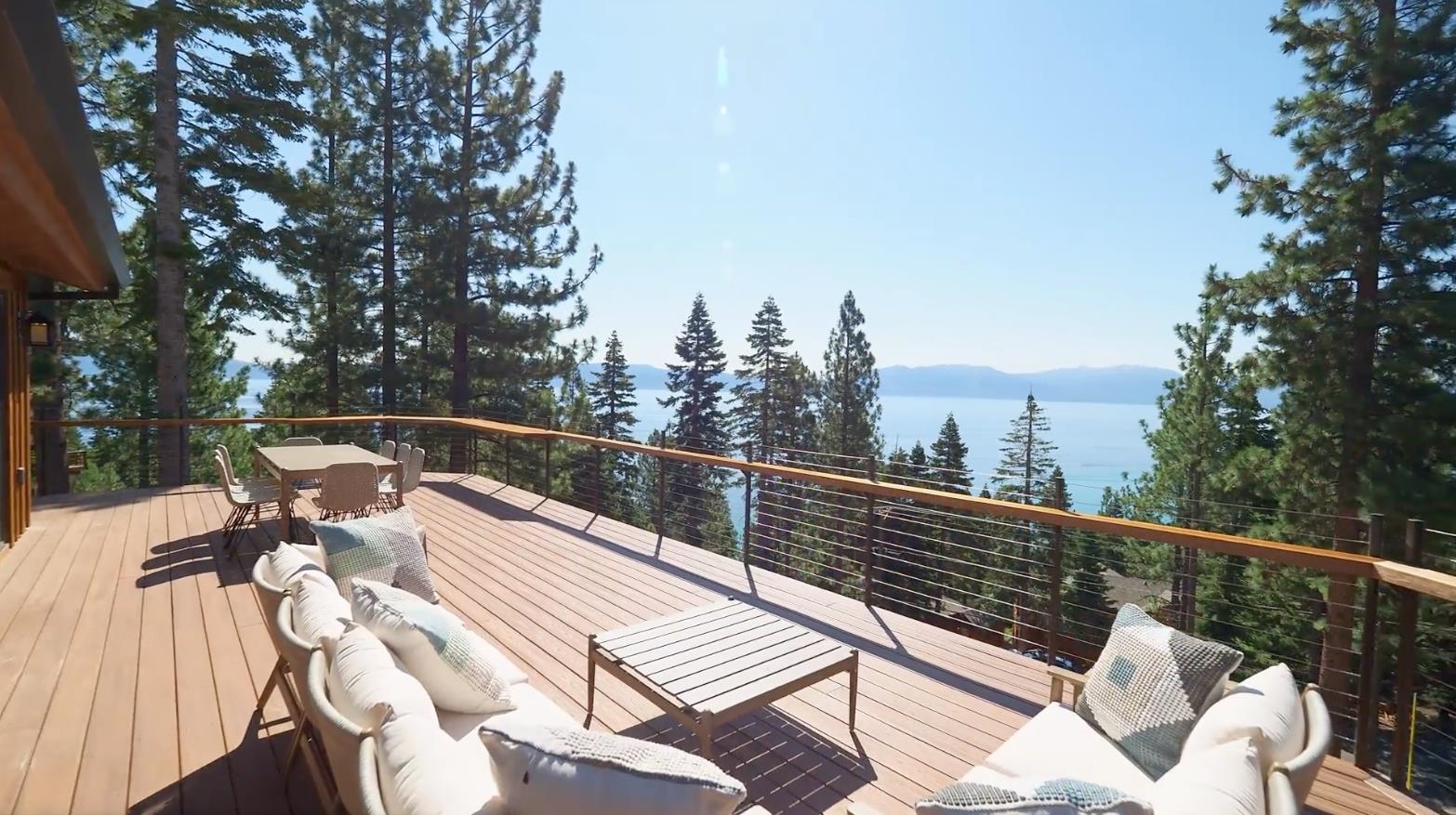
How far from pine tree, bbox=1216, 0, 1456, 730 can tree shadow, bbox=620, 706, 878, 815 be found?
8265mm

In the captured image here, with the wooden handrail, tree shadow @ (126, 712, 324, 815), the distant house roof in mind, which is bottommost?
tree shadow @ (126, 712, 324, 815)

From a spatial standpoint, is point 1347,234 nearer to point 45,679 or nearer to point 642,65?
point 642,65

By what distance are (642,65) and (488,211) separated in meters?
5.56

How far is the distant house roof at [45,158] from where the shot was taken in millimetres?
1908

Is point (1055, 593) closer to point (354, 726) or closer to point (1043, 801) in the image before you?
point (1043, 801)

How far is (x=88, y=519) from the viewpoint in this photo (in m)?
6.04

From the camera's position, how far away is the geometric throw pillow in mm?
1809

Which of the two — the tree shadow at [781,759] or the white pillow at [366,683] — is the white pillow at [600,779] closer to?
the white pillow at [366,683]

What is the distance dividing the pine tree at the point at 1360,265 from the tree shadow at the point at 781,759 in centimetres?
827

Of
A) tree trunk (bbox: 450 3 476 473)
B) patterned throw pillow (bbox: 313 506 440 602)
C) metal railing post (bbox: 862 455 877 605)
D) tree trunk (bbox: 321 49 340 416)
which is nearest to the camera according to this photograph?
patterned throw pillow (bbox: 313 506 440 602)

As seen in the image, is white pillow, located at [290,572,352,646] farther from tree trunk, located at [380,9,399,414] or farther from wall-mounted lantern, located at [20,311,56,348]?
tree trunk, located at [380,9,399,414]

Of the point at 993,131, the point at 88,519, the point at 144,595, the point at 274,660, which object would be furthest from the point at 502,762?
the point at 993,131

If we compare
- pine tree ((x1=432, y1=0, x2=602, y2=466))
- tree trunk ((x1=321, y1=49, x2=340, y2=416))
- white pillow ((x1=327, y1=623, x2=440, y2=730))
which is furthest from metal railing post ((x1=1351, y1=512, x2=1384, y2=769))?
tree trunk ((x1=321, y1=49, x2=340, y2=416))

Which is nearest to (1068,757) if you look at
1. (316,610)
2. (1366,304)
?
(316,610)
